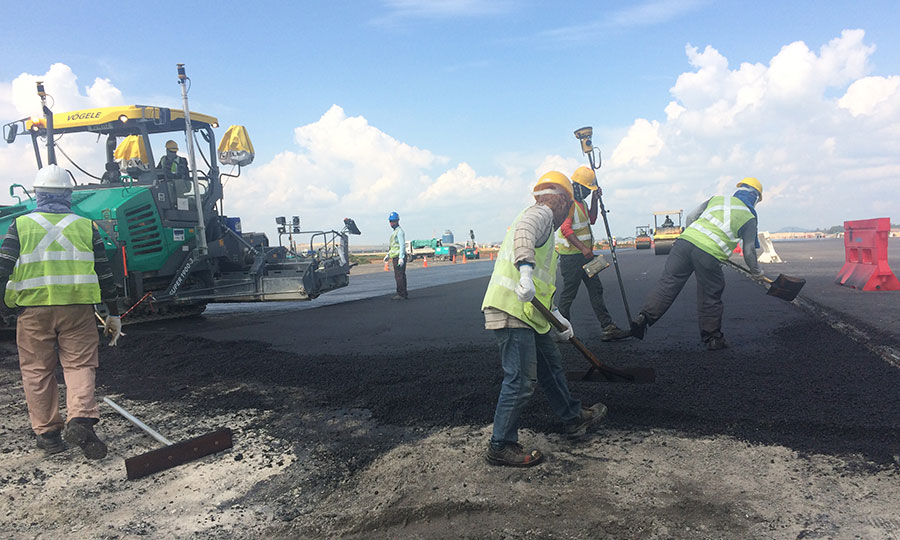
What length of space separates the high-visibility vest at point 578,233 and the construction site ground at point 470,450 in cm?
115

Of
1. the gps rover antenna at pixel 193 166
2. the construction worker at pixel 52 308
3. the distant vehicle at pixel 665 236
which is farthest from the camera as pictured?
the distant vehicle at pixel 665 236

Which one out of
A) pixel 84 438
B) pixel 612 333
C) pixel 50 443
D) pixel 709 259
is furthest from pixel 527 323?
pixel 612 333

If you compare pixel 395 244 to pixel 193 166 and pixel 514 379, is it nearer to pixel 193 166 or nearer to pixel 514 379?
pixel 193 166

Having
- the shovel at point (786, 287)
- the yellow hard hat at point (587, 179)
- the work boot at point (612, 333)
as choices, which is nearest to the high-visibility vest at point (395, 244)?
the yellow hard hat at point (587, 179)

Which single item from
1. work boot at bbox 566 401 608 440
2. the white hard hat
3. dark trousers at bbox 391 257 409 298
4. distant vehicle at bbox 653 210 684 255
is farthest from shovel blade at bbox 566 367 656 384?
distant vehicle at bbox 653 210 684 255

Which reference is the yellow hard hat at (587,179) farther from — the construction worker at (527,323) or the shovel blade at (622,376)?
the construction worker at (527,323)

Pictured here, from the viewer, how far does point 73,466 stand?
11.8 ft

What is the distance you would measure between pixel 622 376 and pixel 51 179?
4337mm

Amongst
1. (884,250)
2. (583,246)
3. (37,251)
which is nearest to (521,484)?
(37,251)

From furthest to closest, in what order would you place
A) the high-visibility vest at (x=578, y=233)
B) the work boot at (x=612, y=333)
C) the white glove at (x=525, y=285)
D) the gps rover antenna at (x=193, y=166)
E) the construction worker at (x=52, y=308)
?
the gps rover antenna at (x=193, y=166)
the high-visibility vest at (x=578, y=233)
the work boot at (x=612, y=333)
the construction worker at (x=52, y=308)
the white glove at (x=525, y=285)

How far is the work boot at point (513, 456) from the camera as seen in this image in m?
3.23

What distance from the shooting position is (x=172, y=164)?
925cm

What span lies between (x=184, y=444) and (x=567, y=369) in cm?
324

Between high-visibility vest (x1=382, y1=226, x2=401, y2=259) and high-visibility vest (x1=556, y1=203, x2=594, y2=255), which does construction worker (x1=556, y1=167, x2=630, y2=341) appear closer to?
high-visibility vest (x1=556, y1=203, x2=594, y2=255)
